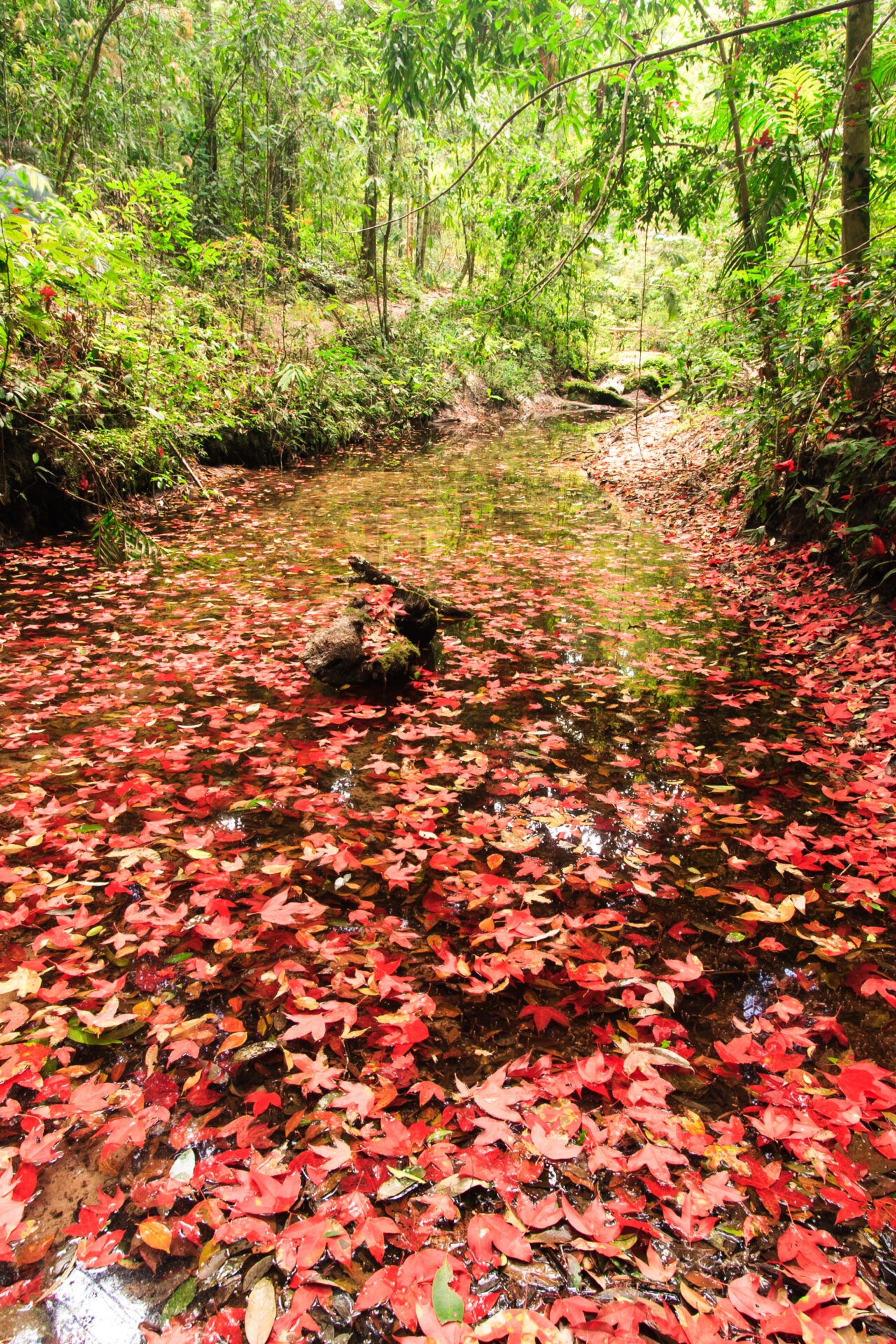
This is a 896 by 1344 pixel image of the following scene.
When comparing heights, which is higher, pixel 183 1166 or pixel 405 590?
pixel 405 590

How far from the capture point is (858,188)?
4.74 m

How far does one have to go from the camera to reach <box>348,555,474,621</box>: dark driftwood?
4.62 m

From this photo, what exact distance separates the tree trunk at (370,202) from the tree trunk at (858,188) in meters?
7.88

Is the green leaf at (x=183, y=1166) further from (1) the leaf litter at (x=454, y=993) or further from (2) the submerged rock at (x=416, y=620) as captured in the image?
(2) the submerged rock at (x=416, y=620)

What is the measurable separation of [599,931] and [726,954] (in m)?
0.44

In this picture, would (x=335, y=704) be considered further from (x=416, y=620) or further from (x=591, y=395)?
(x=591, y=395)

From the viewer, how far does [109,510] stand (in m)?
4.60

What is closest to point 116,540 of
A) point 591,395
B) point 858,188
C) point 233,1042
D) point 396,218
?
point 233,1042

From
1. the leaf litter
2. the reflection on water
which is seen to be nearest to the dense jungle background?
the reflection on water

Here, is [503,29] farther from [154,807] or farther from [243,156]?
[243,156]

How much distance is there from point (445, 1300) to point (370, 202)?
16523 mm

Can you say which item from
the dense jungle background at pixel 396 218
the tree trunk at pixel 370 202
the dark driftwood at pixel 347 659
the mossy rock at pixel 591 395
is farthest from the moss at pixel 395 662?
the mossy rock at pixel 591 395

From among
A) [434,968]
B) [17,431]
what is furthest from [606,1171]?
[17,431]

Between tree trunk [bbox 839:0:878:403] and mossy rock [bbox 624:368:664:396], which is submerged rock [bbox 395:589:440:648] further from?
mossy rock [bbox 624:368:664:396]
